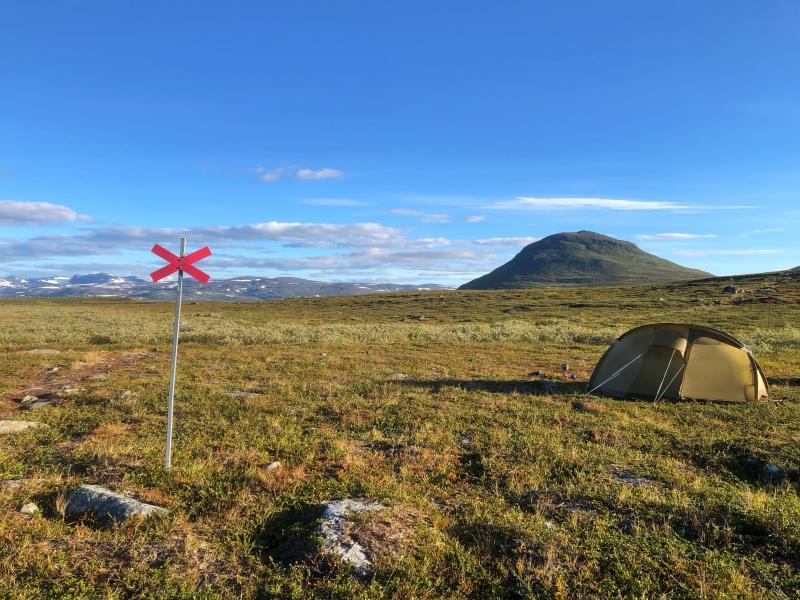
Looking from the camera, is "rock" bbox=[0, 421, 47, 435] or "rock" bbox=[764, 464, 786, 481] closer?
"rock" bbox=[764, 464, 786, 481]

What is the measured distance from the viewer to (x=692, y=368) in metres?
14.0

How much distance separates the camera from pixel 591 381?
15.3 metres

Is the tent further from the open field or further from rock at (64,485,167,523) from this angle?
rock at (64,485,167,523)

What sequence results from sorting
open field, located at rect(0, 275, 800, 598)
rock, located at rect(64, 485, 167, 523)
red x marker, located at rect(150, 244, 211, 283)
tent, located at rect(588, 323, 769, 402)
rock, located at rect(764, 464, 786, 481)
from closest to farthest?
open field, located at rect(0, 275, 800, 598), rock, located at rect(64, 485, 167, 523), red x marker, located at rect(150, 244, 211, 283), rock, located at rect(764, 464, 786, 481), tent, located at rect(588, 323, 769, 402)

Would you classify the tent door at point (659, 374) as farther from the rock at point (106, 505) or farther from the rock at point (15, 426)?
the rock at point (15, 426)

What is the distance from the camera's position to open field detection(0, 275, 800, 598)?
16.5 ft

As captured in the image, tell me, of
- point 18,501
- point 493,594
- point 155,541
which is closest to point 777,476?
point 493,594

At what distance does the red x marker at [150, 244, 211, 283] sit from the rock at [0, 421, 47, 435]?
5.79 metres

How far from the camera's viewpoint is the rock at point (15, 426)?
9.98m

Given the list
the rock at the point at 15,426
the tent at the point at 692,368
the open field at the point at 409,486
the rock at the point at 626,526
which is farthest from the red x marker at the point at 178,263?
the tent at the point at 692,368

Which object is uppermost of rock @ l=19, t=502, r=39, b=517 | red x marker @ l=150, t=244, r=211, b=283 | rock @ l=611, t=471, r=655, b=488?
red x marker @ l=150, t=244, r=211, b=283

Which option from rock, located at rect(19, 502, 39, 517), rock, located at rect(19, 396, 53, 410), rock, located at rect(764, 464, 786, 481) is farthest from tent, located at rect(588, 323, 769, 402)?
rock, located at rect(19, 396, 53, 410)

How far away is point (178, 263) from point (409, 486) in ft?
17.2

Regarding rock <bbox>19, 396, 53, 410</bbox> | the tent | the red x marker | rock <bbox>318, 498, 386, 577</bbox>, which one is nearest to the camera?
rock <bbox>318, 498, 386, 577</bbox>
